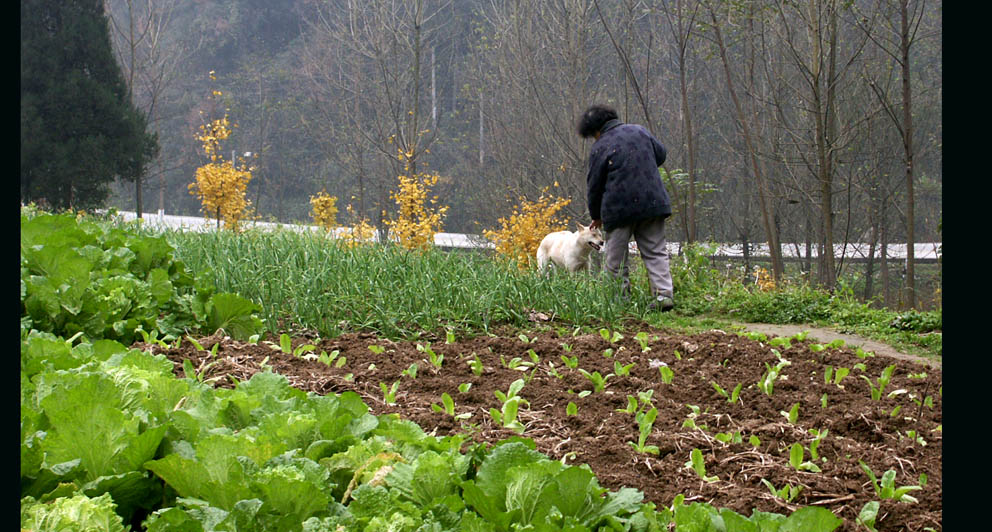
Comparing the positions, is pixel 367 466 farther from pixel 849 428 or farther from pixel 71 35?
pixel 71 35

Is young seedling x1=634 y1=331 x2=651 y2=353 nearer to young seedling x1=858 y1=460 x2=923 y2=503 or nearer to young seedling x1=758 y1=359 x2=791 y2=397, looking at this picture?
young seedling x1=758 y1=359 x2=791 y2=397

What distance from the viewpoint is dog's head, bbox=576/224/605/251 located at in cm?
852

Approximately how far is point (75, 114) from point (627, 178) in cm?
2045

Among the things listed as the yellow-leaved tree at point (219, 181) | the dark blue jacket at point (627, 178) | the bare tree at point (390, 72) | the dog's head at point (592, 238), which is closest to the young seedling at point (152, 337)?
the dark blue jacket at point (627, 178)

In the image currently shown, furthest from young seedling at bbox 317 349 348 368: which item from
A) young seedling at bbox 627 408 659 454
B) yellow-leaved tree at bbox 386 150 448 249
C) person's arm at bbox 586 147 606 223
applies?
yellow-leaved tree at bbox 386 150 448 249

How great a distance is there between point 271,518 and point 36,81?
1013 inches

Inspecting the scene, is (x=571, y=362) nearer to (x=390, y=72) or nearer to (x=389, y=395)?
(x=389, y=395)

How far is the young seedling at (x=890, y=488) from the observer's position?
187cm

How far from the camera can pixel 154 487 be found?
4.87 ft

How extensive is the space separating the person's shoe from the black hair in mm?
1810

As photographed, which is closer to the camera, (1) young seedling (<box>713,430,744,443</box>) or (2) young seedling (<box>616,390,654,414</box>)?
(1) young seedling (<box>713,430,744,443</box>)

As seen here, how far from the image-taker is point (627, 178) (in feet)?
22.7

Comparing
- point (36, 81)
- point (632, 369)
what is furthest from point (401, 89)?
point (632, 369)

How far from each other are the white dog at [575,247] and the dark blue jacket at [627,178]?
135 cm
